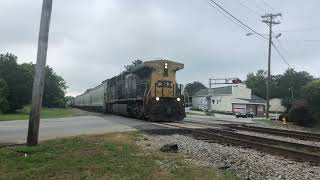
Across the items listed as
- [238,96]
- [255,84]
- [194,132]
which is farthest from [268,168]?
[255,84]

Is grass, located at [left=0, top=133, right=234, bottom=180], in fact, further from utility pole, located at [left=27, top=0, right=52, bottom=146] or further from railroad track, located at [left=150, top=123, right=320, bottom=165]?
railroad track, located at [left=150, top=123, right=320, bottom=165]

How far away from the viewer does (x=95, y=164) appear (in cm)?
1148

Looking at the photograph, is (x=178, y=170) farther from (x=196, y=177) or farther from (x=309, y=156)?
(x=309, y=156)

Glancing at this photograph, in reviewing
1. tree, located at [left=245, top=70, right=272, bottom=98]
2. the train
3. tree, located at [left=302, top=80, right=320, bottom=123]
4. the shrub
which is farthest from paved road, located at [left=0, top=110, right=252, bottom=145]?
tree, located at [left=245, top=70, right=272, bottom=98]

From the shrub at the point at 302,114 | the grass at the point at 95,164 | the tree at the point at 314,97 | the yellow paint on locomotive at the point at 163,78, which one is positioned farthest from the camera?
the shrub at the point at 302,114

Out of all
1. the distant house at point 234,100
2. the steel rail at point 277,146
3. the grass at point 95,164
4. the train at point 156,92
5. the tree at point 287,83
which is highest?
the tree at point 287,83

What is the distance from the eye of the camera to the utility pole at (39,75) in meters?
16.1

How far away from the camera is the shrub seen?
41812 millimetres

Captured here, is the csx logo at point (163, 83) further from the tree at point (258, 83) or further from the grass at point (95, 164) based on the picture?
the tree at point (258, 83)

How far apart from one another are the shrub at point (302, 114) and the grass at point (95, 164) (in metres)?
29.4

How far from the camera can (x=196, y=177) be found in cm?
961

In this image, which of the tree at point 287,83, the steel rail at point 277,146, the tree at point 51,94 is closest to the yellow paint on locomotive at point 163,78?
the steel rail at point 277,146

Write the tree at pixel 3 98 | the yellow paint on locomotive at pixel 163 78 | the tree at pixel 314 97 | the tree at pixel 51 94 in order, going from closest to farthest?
the yellow paint on locomotive at pixel 163 78
the tree at pixel 314 97
the tree at pixel 3 98
the tree at pixel 51 94

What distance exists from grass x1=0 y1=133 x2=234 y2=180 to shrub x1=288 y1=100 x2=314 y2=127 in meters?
29.4
